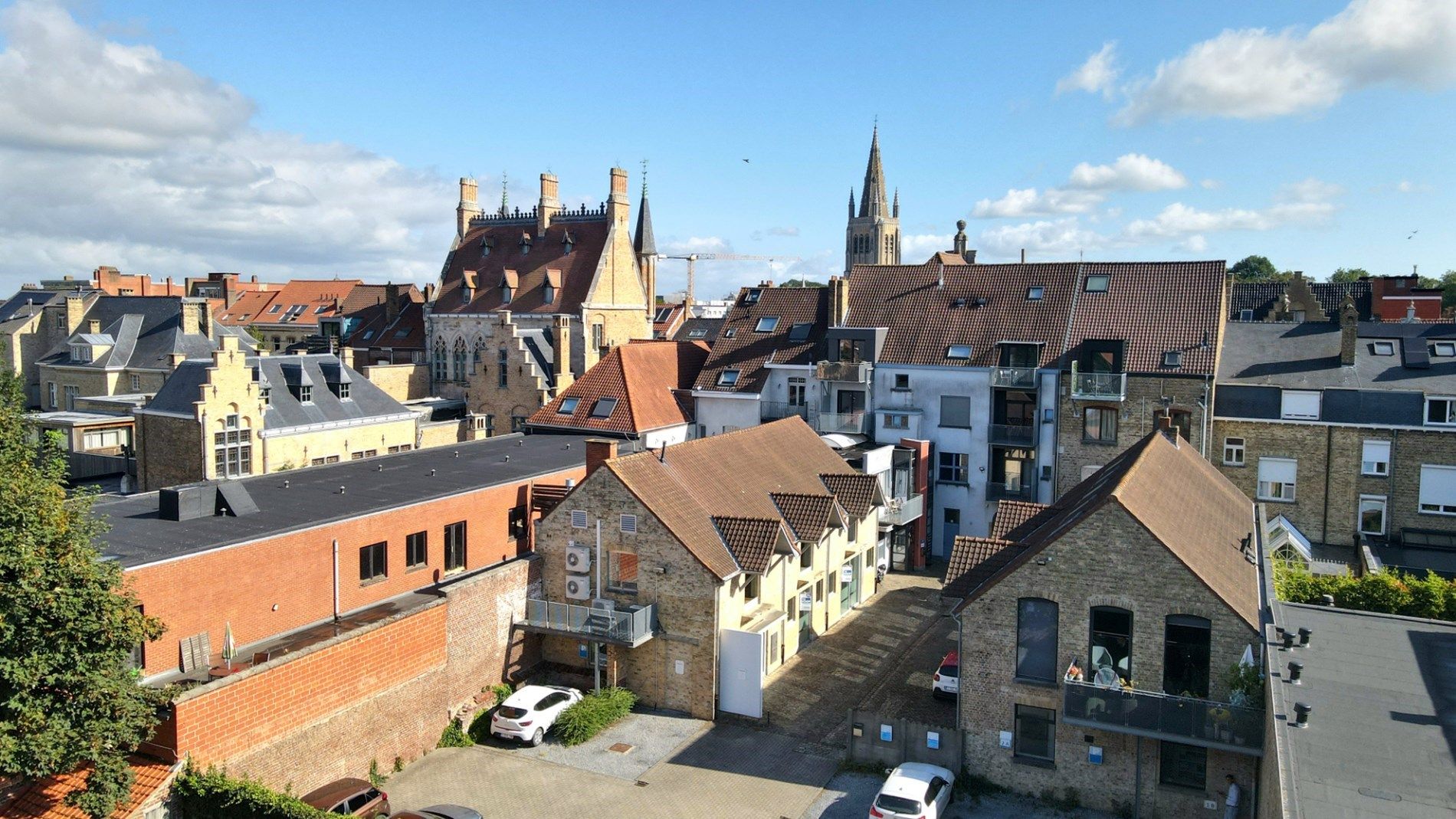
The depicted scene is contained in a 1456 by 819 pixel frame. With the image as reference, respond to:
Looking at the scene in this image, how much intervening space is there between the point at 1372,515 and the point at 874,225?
79921 mm

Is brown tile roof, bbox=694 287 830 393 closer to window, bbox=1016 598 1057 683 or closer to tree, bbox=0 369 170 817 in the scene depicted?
window, bbox=1016 598 1057 683

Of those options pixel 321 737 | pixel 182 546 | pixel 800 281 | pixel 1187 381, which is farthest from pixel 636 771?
pixel 800 281

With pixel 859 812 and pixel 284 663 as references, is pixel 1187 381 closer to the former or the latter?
pixel 859 812

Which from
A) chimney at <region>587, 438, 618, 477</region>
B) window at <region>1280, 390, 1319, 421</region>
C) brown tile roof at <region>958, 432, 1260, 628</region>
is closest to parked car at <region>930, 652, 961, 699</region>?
brown tile roof at <region>958, 432, 1260, 628</region>

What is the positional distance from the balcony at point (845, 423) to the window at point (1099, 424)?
328 inches

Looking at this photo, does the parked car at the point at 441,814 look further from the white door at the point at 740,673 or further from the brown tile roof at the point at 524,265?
the brown tile roof at the point at 524,265

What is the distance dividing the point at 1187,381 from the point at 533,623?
23.7 m

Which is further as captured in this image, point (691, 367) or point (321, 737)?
point (691, 367)

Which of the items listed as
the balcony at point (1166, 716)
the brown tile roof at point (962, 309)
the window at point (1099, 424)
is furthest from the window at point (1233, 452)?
the balcony at point (1166, 716)

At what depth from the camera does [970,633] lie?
1998 cm

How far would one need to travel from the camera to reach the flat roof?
20562 mm

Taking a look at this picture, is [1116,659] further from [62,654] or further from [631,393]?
[631,393]

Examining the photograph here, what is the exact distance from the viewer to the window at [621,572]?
80.1 feet

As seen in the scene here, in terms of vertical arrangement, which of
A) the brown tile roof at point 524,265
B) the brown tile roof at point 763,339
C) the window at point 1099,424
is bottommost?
the window at point 1099,424
